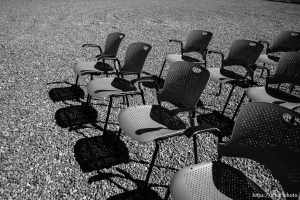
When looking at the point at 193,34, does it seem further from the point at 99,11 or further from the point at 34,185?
the point at 99,11

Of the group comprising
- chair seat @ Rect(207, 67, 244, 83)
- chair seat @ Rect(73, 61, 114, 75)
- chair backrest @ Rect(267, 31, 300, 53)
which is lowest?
chair seat @ Rect(73, 61, 114, 75)

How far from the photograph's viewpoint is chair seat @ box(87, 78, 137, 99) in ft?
11.3

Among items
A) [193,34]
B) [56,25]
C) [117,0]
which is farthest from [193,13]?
[193,34]

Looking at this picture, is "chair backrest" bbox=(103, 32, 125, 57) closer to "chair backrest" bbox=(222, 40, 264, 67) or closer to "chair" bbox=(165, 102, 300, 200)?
"chair backrest" bbox=(222, 40, 264, 67)

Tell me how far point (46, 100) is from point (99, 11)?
9.59 m

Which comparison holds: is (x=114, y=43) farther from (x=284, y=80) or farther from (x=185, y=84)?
(x=284, y=80)

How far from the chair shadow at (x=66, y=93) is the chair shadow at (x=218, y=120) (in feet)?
7.30

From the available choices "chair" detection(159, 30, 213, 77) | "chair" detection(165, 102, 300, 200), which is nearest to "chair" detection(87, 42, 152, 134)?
"chair" detection(159, 30, 213, 77)

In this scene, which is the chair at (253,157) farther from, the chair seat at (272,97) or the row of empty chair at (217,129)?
the chair seat at (272,97)

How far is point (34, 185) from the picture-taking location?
272cm

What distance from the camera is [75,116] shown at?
13.2 feet

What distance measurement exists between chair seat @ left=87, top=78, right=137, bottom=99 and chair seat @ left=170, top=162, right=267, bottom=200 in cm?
164

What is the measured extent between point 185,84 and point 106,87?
121 centimetres

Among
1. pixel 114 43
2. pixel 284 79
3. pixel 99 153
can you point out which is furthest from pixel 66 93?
pixel 284 79
